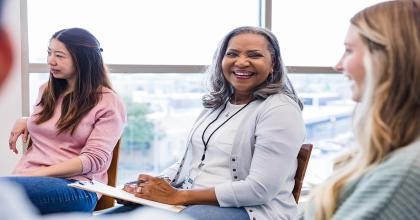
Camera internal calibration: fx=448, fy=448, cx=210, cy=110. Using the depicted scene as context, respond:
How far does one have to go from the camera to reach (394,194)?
0.68 m

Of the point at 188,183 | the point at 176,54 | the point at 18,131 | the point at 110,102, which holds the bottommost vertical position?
the point at 188,183

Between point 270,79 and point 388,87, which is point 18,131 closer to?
point 270,79

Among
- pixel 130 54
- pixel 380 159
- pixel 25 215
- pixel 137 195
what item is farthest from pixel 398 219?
pixel 130 54

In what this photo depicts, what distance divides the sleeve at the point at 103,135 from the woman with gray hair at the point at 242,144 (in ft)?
0.76

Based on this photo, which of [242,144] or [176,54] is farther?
[176,54]

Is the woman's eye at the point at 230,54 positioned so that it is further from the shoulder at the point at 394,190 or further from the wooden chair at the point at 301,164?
the shoulder at the point at 394,190

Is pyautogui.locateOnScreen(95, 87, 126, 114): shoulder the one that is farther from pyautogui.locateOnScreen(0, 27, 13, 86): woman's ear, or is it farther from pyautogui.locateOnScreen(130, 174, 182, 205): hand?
pyautogui.locateOnScreen(0, 27, 13, 86): woman's ear

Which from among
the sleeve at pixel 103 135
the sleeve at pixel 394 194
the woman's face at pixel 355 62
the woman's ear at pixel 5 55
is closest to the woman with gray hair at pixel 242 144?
the sleeve at pixel 103 135

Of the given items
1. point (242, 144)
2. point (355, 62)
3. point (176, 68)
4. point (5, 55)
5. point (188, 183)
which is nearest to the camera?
point (5, 55)

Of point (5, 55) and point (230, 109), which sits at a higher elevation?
point (5, 55)

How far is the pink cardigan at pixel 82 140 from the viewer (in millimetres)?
1597

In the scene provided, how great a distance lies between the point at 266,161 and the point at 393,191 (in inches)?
24.9

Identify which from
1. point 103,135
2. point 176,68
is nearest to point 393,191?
point 103,135

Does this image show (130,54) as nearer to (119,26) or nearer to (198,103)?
(119,26)
